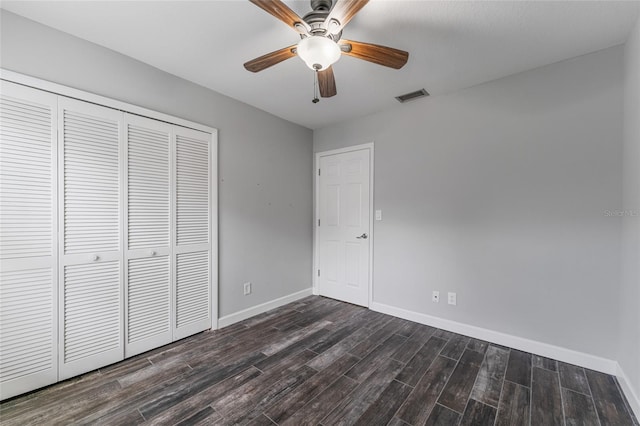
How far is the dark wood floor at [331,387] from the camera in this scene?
Answer: 1590 millimetres

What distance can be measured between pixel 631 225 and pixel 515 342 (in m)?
1.29

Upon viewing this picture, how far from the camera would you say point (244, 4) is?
162 centimetres

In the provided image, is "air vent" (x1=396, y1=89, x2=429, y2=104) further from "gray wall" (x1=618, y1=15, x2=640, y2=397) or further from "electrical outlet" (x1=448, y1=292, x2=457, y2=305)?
"electrical outlet" (x1=448, y1=292, x2=457, y2=305)

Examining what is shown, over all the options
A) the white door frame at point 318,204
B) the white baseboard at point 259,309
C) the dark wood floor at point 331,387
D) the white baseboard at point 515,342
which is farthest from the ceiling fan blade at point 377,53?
the white baseboard at point 259,309

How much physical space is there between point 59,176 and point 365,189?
2927 millimetres

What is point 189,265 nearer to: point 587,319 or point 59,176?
point 59,176

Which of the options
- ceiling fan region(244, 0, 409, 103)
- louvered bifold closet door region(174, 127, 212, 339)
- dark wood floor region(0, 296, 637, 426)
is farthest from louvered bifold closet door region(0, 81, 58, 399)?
ceiling fan region(244, 0, 409, 103)

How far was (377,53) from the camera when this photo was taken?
5.34 feet

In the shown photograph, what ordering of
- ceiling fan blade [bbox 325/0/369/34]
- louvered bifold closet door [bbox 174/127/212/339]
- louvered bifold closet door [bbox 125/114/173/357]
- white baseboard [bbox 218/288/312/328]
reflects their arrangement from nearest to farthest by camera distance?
1. ceiling fan blade [bbox 325/0/369/34]
2. louvered bifold closet door [bbox 125/114/173/357]
3. louvered bifold closet door [bbox 174/127/212/339]
4. white baseboard [bbox 218/288/312/328]

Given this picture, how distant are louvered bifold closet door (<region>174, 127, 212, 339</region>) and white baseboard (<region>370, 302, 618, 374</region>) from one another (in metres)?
2.12

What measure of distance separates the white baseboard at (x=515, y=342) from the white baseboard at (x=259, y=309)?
1.21m

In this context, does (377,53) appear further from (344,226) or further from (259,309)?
(259,309)

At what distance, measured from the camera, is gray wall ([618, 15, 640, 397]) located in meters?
1.68

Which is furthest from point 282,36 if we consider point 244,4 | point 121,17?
point 121,17
